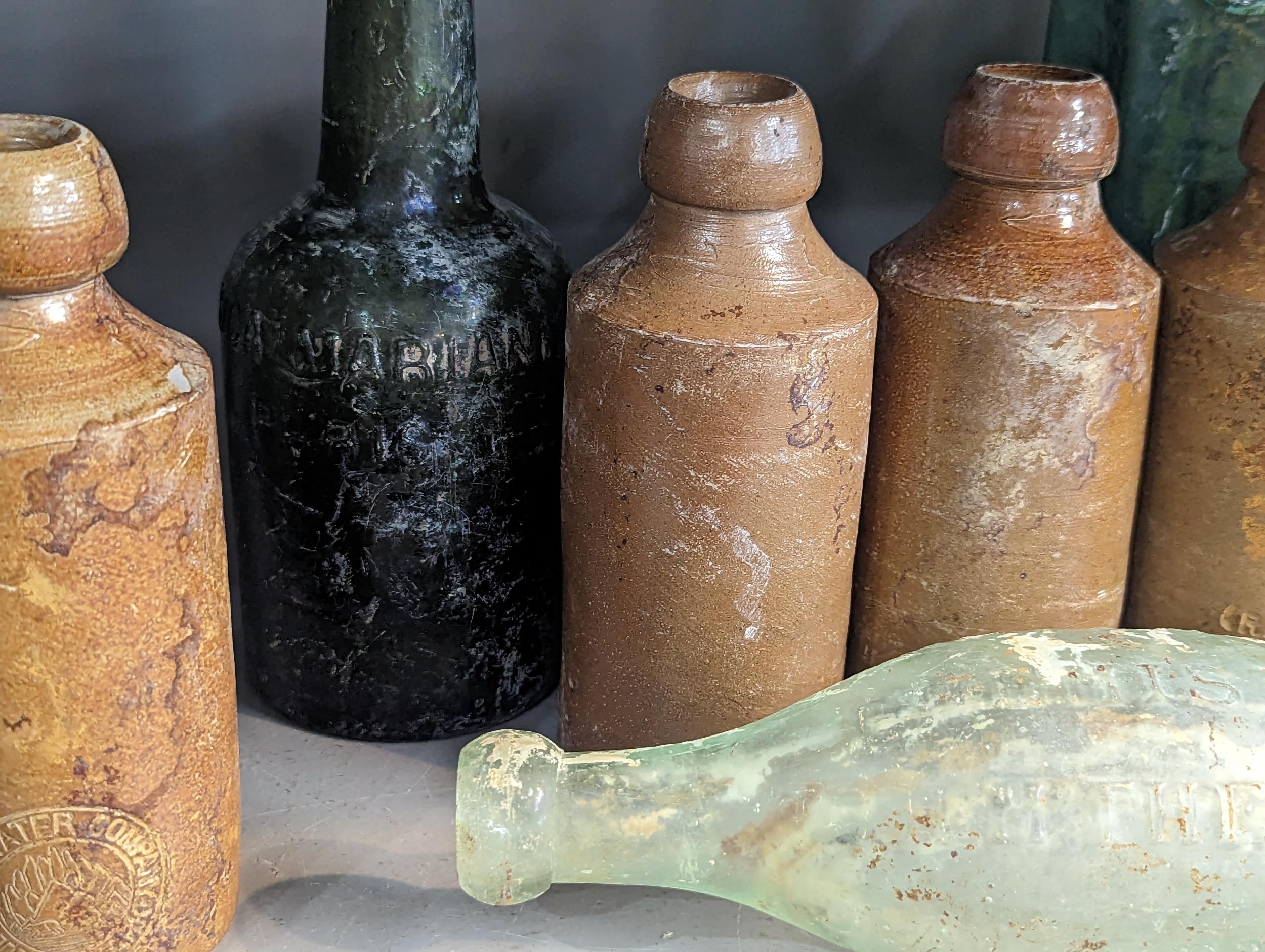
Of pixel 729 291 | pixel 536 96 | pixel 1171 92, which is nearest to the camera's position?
pixel 729 291

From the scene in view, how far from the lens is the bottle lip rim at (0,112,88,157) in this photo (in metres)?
0.80

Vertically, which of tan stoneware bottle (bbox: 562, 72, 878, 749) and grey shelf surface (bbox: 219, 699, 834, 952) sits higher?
tan stoneware bottle (bbox: 562, 72, 878, 749)

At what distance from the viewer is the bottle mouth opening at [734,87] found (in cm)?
98

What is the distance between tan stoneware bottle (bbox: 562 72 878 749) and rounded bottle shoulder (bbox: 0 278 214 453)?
0.29 m

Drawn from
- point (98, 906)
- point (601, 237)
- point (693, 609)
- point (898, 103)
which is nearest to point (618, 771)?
point (693, 609)

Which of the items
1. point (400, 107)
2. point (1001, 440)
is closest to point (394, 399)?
point (400, 107)

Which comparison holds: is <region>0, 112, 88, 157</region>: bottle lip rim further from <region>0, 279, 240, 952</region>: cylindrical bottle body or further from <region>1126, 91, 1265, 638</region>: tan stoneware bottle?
<region>1126, 91, 1265, 638</region>: tan stoneware bottle

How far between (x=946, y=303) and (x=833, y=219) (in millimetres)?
412

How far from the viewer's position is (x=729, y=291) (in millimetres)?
942

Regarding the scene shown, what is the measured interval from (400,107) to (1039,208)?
1.52 feet

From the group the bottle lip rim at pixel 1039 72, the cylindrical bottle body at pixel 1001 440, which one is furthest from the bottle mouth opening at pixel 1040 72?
the cylindrical bottle body at pixel 1001 440

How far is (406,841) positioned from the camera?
104cm

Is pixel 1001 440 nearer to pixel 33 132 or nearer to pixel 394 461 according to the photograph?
pixel 394 461

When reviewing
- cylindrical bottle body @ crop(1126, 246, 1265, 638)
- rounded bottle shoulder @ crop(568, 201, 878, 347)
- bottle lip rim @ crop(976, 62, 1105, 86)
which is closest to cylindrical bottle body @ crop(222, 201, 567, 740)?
rounded bottle shoulder @ crop(568, 201, 878, 347)
